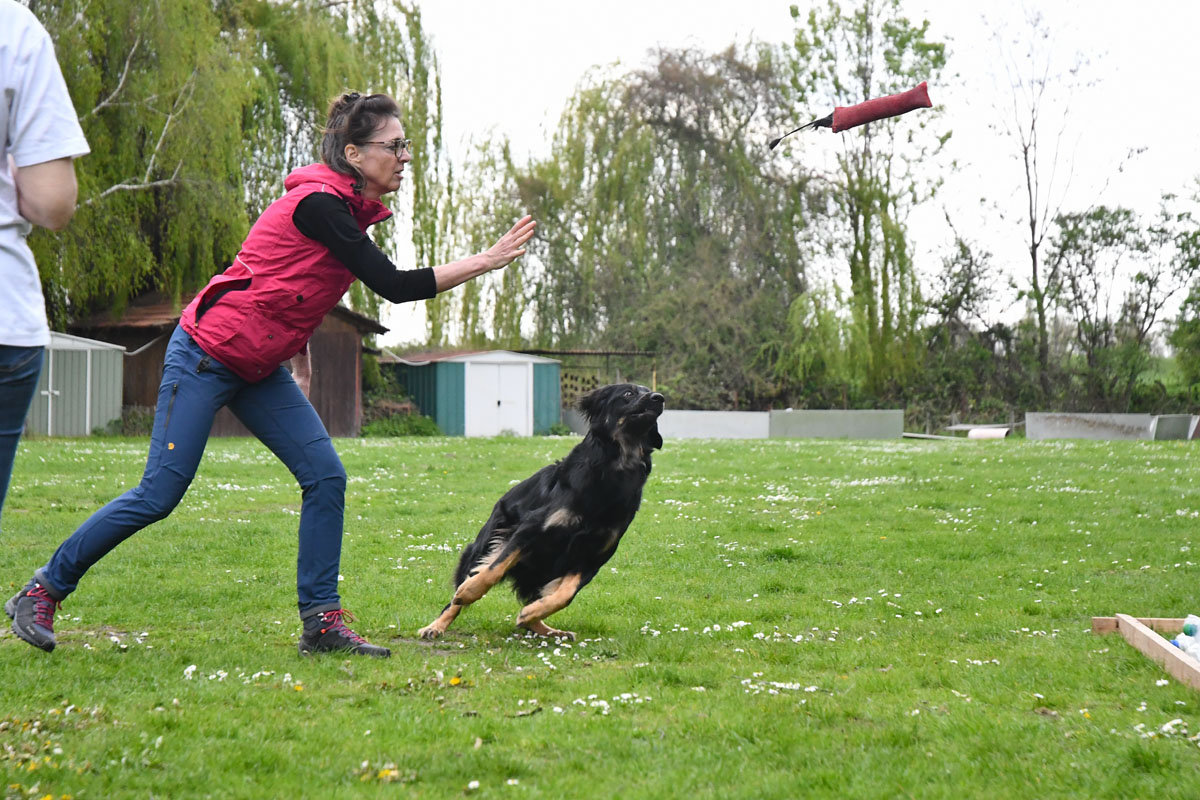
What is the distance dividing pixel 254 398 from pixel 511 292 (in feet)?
120

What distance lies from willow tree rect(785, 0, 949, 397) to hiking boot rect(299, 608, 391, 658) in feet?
114

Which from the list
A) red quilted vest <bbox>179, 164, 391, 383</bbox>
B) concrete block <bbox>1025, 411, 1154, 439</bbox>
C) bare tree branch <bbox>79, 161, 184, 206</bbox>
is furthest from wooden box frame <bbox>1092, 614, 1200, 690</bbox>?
concrete block <bbox>1025, 411, 1154, 439</bbox>

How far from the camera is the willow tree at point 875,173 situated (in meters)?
37.0

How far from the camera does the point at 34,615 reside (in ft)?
15.3

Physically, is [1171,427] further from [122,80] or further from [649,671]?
[649,671]

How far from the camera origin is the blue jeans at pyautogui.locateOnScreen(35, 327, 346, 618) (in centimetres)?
463

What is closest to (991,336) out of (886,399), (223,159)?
(886,399)

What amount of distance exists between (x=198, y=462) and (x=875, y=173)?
117 feet

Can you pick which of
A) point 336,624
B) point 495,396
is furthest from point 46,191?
point 495,396

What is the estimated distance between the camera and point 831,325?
3888 cm

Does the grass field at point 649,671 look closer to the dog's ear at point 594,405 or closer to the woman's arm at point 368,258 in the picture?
the dog's ear at point 594,405

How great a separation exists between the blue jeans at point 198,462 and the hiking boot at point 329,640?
5cm

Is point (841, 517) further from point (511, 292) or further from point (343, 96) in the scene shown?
point (511, 292)

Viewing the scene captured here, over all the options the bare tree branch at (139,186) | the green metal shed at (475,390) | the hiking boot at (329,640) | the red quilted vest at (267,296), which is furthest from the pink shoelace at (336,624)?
the green metal shed at (475,390)
